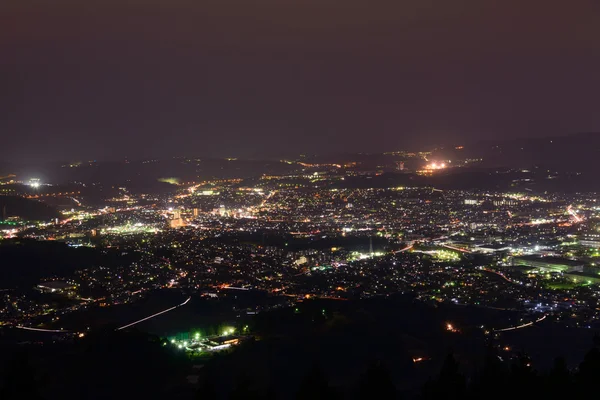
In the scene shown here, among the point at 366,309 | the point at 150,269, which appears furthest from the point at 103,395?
the point at 150,269

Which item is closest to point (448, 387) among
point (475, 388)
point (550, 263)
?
point (475, 388)

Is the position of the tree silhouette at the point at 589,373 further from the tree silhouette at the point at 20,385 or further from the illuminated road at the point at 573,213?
the illuminated road at the point at 573,213

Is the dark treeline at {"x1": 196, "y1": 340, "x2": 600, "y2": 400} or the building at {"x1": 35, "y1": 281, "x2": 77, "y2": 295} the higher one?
the dark treeline at {"x1": 196, "y1": 340, "x2": 600, "y2": 400}

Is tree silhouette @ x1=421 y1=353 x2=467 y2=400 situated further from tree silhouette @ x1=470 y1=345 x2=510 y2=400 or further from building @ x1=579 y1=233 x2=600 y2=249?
building @ x1=579 y1=233 x2=600 y2=249

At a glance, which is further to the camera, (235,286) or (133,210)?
(133,210)

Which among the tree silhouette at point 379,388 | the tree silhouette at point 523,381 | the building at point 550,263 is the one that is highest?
the tree silhouette at point 379,388

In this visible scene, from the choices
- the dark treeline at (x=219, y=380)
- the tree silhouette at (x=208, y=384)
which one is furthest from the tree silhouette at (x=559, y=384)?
the tree silhouette at (x=208, y=384)

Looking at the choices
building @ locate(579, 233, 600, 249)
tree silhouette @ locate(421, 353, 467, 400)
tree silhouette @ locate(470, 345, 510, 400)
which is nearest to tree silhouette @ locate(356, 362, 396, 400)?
tree silhouette @ locate(421, 353, 467, 400)

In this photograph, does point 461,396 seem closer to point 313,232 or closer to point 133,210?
point 313,232
